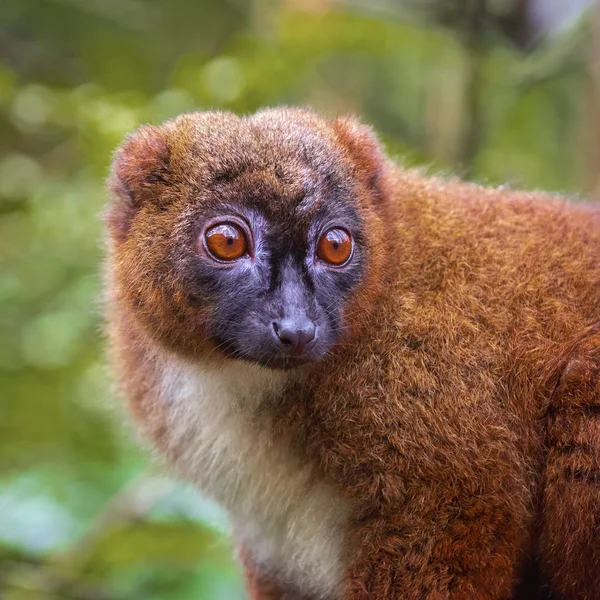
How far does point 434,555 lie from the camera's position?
2.97 m

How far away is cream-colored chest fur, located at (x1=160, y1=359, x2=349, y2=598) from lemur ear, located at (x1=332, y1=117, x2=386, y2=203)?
94 centimetres

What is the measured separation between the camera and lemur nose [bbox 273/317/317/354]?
Result: 2.71m

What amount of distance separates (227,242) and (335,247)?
430 mm

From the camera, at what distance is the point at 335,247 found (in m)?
3.02

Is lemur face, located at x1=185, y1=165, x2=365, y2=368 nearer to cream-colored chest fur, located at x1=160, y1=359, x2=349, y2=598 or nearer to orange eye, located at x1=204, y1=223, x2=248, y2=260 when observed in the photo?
orange eye, located at x1=204, y1=223, x2=248, y2=260

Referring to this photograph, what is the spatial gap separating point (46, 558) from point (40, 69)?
5.20 meters

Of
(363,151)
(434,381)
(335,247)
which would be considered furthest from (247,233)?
(434,381)

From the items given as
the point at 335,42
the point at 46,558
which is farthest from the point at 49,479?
the point at 335,42

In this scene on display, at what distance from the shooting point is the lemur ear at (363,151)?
334 cm

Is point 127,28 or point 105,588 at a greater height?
point 127,28

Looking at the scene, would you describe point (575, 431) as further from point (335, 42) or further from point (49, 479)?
point (335, 42)

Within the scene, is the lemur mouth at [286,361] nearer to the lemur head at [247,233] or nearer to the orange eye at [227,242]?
the lemur head at [247,233]

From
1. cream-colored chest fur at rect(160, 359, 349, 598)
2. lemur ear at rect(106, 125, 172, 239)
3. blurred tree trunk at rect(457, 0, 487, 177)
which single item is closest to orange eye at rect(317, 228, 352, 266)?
cream-colored chest fur at rect(160, 359, 349, 598)

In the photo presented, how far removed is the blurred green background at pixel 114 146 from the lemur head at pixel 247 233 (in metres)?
1.13
